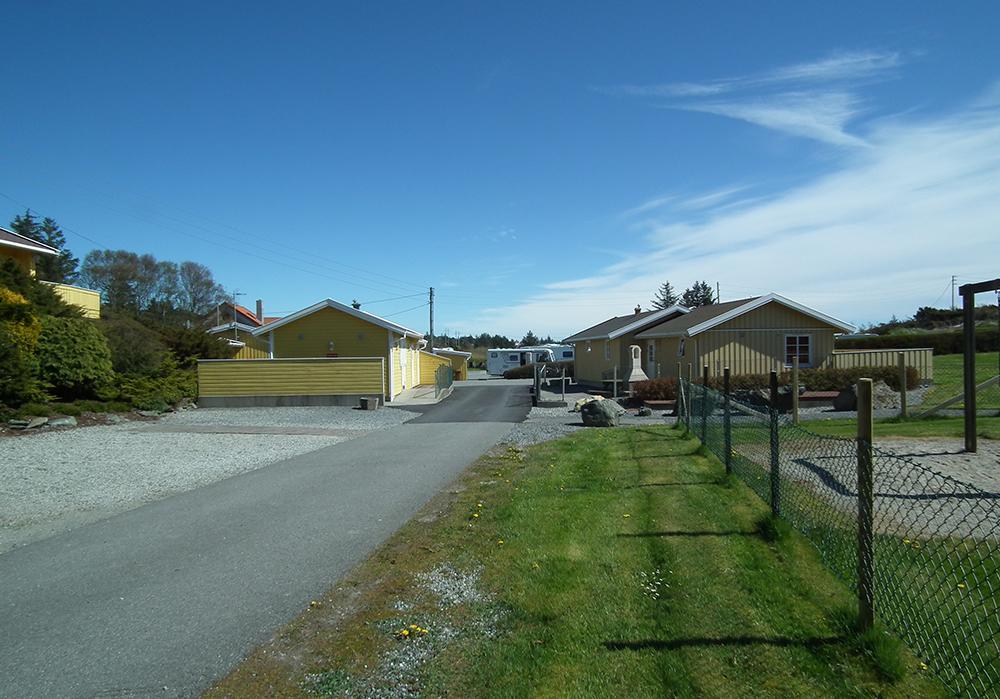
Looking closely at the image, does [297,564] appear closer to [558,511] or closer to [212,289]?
[558,511]

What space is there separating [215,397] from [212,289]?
5367 centimetres

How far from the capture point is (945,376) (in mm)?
27500

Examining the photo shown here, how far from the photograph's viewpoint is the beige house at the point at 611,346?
104ft

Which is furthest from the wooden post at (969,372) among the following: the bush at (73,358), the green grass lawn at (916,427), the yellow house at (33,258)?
the yellow house at (33,258)

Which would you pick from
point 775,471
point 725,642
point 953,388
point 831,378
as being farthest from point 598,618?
point 953,388

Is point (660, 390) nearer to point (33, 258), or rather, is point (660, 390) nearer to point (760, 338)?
point (760, 338)

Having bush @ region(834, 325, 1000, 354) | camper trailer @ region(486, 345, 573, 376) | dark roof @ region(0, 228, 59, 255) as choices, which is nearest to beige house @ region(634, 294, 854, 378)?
bush @ region(834, 325, 1000, 354)

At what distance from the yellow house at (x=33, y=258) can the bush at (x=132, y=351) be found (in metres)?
2.42

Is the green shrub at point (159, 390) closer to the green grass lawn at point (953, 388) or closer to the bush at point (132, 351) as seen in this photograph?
the bush at point (132, 351)

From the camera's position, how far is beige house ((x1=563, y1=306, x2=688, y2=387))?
31.5m

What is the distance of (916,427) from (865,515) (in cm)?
1192

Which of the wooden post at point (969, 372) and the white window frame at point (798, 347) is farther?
the white window frame at point (798, 347)

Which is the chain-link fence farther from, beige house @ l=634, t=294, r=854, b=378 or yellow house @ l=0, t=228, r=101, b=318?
yellow house @ l=0, t=228, r=101, b=318

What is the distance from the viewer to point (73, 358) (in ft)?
64.5
